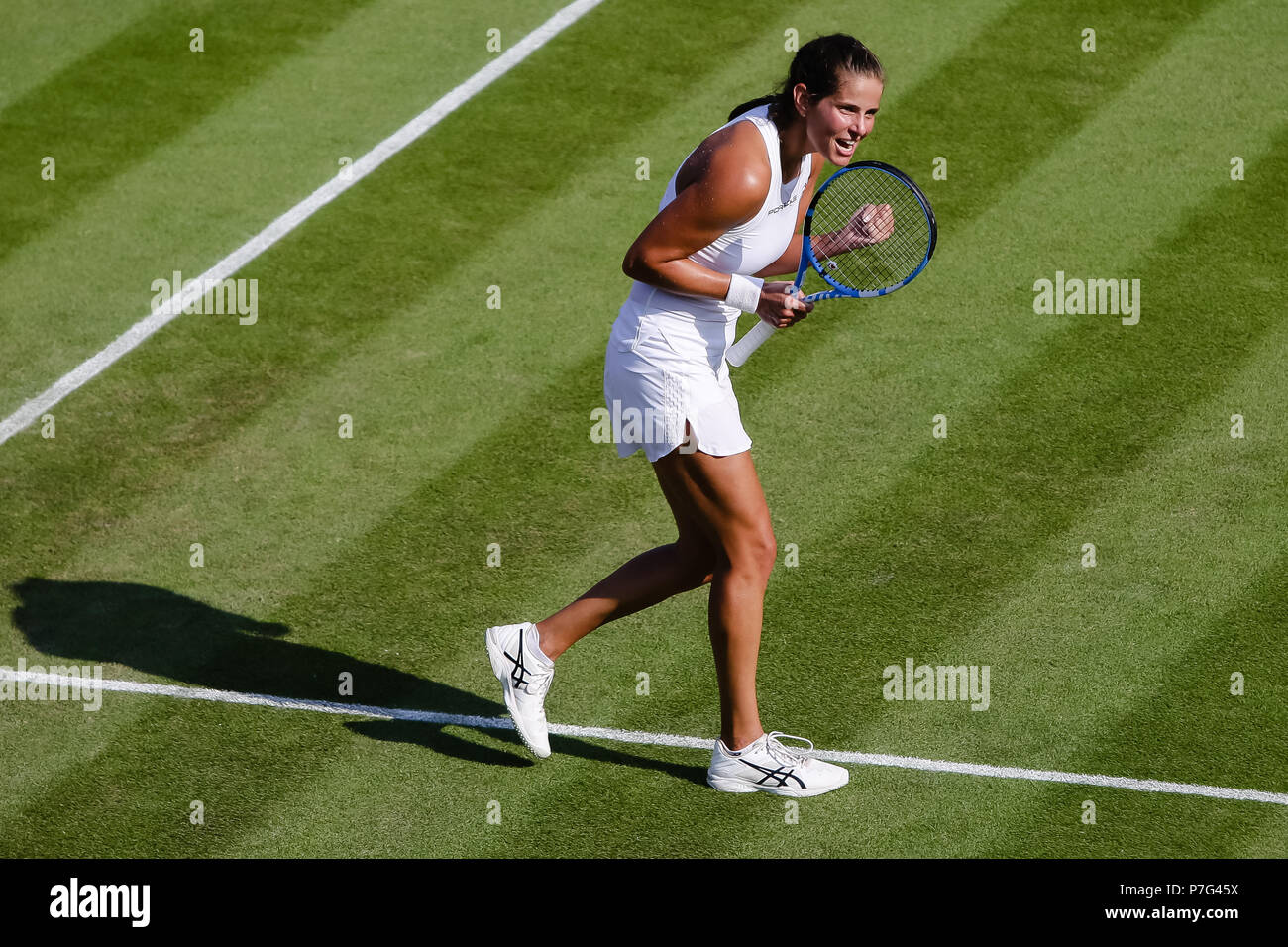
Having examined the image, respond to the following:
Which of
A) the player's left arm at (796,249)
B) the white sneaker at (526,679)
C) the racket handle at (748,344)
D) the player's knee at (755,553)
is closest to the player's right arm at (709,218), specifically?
the racket handle at (748,344)

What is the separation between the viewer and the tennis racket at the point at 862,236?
244 inches

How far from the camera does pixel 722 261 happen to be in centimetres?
606

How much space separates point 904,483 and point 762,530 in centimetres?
211

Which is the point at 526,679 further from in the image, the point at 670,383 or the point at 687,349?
the point at 687,349

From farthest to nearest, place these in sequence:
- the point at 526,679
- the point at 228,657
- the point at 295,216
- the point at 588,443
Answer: the point at 295,216 < the point at 588,443 < the point at 228,657 < the point at 526,679

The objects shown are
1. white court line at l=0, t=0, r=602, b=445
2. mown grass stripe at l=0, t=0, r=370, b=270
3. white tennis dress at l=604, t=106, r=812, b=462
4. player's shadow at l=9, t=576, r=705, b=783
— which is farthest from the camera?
mown grass stripe at l=0, t=0, r=370, b=270

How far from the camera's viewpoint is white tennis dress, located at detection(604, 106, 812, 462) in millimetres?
6027

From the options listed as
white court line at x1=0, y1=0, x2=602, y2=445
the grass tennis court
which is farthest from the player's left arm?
white court line at x1=0, y1=0, x2=602, y2=445

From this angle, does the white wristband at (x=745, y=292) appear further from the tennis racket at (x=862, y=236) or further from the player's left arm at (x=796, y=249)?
the player's left arm at (x=796, y=249)

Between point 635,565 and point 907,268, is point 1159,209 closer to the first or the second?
point 907,268

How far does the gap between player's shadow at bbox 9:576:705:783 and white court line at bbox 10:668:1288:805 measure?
0.13 ft

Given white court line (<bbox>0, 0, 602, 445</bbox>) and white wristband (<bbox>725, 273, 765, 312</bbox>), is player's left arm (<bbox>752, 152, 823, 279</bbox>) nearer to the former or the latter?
white wristband (<bbox>725, 273, 765, 312</bbox>)

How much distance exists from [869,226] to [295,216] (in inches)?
205

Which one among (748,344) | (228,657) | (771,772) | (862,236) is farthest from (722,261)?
(228,657)
